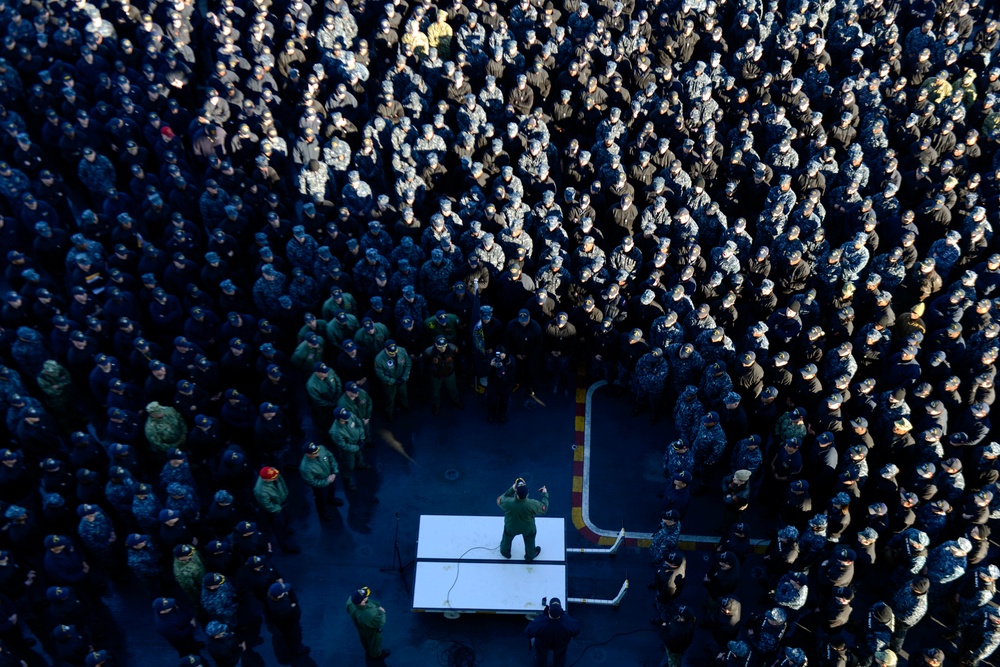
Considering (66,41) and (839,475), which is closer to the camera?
(839,475)

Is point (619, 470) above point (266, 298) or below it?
below

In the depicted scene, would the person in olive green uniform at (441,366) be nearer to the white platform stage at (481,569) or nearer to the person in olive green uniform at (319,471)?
the person in olive green uniform at (319,471)

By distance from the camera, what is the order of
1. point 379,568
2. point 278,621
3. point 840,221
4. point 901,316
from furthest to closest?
point 840,221, point 901,316, point 379,568, point 278,621

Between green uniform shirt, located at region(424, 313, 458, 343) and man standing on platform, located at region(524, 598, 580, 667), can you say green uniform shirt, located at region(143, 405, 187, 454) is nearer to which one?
green uniform shirt, located at region(424, 313, 458, 343)

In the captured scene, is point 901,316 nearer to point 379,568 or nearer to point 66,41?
point 379,568

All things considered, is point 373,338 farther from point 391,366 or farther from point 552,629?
point 552,629

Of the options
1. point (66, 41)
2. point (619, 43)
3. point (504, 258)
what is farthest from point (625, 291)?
point (66, 41)

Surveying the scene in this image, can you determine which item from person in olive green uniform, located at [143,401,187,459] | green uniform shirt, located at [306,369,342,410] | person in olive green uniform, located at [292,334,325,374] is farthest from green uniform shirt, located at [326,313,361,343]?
person in olive green uniform, located at [143,401,187,459]
